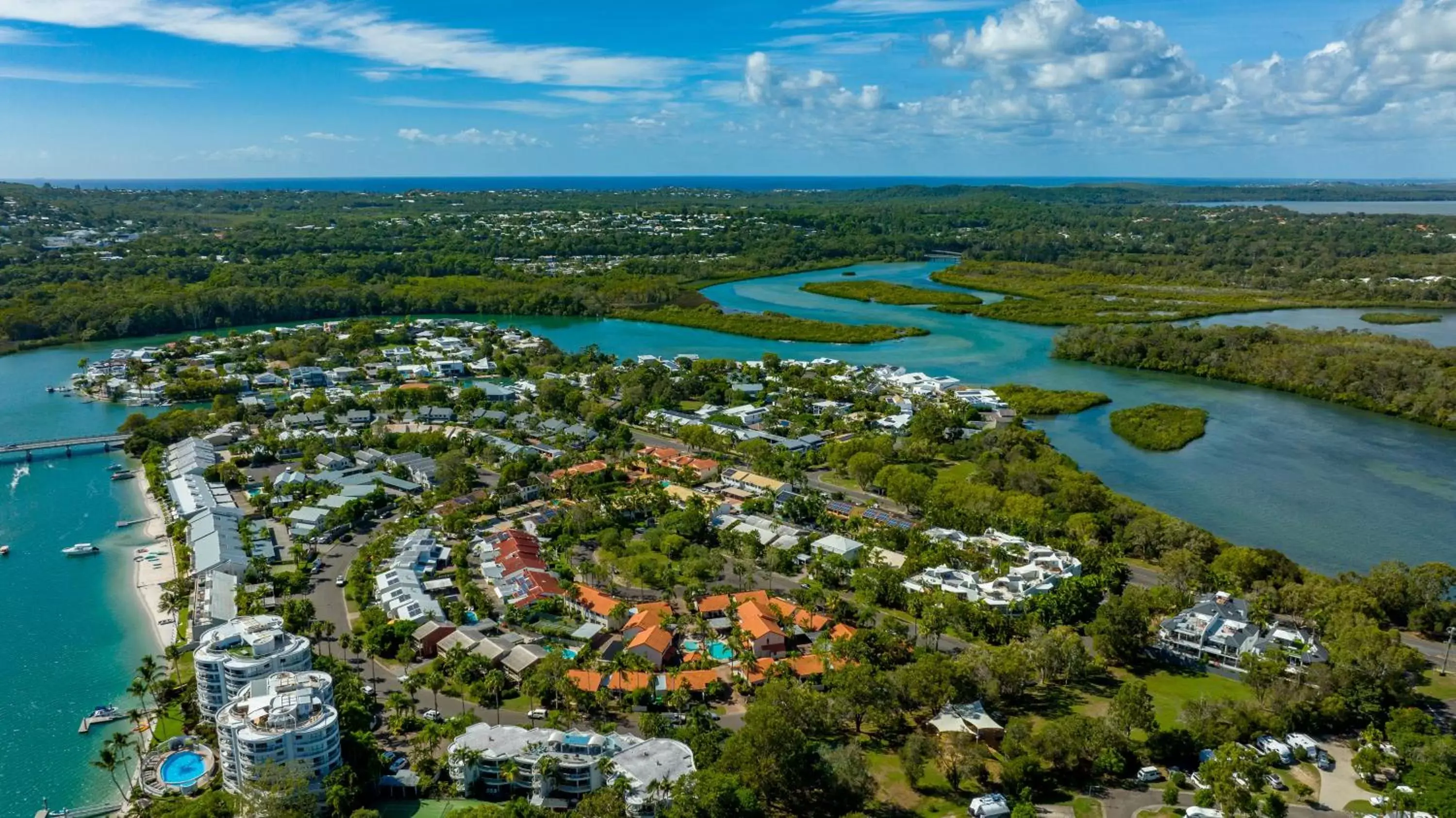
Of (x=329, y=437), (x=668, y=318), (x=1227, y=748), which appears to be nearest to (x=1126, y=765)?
(x=1227, y=748)

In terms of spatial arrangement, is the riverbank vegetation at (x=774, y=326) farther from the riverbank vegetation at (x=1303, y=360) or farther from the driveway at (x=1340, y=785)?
the driveway at (x=1340, y=785)

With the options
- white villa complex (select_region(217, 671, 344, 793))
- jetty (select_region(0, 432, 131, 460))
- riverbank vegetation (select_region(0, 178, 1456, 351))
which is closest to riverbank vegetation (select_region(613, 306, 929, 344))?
riverbank vegetation (select_region(0, 178, 1456, 351))

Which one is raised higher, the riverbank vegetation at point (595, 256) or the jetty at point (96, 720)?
the riverbank vegetation at point (595, 256)

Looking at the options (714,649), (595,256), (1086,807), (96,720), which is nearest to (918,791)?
(1086,807)

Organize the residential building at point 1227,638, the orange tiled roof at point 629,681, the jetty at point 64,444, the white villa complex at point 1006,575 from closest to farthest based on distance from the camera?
the orange tiled roof at point 629,681 → the residential building at point 1227,638 → the white villa complex at point 1006,575 → the jetty at point 64,444

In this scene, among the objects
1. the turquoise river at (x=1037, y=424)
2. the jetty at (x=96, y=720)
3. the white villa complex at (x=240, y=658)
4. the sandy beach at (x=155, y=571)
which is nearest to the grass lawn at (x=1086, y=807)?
the turquoise river at (x=1037, y=424)

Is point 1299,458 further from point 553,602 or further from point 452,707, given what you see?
point 452,707

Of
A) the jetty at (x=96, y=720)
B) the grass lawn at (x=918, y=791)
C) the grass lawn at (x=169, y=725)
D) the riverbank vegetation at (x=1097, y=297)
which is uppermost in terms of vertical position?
the riverbank vegetation at (x=1097, y=297)

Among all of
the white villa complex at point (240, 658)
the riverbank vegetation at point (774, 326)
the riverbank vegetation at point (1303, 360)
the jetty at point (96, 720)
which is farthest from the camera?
the riverbank vegetation at point (774, 326)
